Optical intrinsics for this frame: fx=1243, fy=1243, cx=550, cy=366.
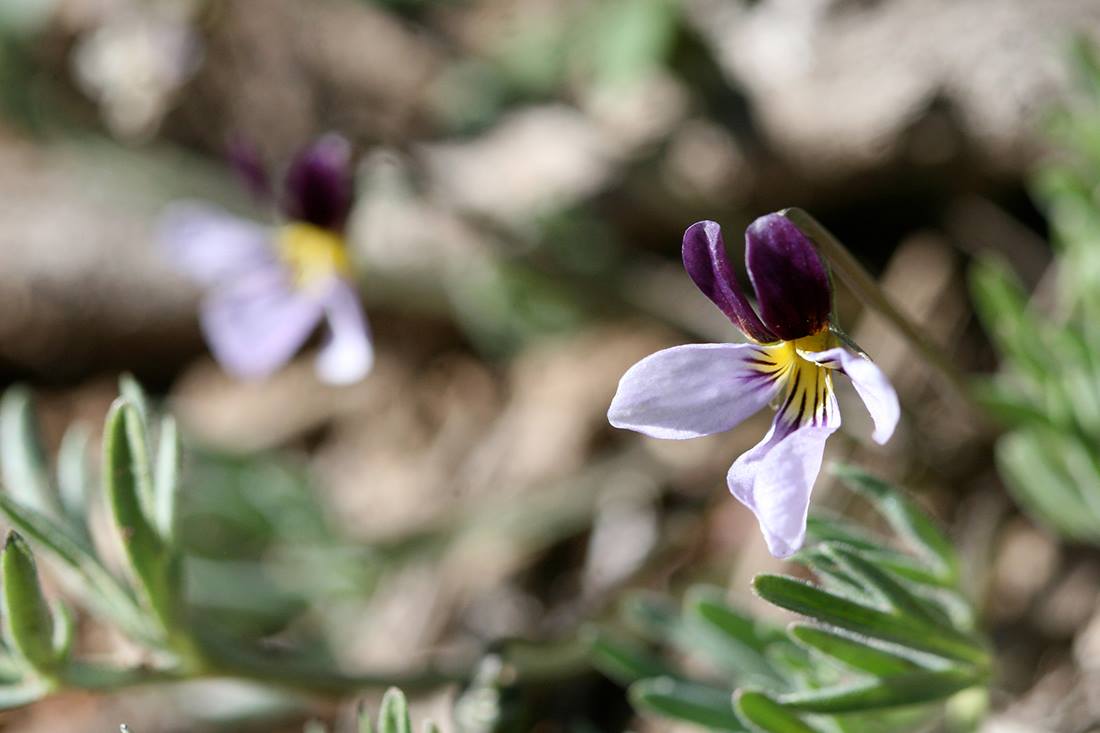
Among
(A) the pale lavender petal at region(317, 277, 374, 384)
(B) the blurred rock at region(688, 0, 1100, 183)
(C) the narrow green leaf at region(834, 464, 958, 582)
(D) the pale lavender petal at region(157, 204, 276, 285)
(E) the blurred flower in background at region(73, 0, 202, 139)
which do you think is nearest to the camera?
(C) the narrow green leaf at region(834, 464, 958, 582)

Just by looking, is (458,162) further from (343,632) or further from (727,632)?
(727,632)

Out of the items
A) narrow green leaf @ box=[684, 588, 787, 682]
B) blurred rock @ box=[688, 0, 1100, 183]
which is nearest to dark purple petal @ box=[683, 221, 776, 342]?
narrow green leaf @ box=[684, 588, 787, 682]

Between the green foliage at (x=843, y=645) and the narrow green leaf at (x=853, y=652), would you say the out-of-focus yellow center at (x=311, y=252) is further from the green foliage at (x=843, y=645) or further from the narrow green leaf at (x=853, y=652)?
the narrow green leaf at (x=853, y=652)

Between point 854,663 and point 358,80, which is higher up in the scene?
point 358,80

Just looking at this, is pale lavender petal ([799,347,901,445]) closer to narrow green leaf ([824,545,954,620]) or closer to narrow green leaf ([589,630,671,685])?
narrow green leaf ([824,545,954,620])

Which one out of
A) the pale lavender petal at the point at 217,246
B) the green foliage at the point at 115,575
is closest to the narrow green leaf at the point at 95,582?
the green foliage at the point at 115,575

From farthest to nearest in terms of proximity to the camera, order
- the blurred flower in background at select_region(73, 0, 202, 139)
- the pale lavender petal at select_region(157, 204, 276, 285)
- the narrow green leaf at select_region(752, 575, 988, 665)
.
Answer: the blurred flower in background at select_region(73, 0, 202, 139) < the pale lavender petal at select_region(157, 204, 276, 285) < the narrow green leaf at select_region(752, 575, 988, 665)

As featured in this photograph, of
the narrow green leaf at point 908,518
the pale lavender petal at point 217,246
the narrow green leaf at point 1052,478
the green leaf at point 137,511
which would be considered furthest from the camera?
the pale lavender petal at point 217,246

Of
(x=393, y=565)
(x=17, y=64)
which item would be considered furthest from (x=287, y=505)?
(x=17, y=64)
